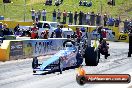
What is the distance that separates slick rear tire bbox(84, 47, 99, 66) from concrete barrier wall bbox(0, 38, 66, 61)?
19.7 ft

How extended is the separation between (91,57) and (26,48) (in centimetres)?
705

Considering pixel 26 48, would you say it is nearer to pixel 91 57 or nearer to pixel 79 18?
pixel 91 57

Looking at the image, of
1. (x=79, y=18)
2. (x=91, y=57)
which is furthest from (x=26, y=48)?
(x=79, y=18)

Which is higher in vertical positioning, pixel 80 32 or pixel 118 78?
pixel 118 78

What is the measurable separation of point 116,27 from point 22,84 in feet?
106

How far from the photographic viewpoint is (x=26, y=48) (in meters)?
28.3

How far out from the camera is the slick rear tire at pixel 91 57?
22300 millimetres

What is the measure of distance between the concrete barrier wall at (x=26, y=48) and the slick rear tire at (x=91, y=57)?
599 cm

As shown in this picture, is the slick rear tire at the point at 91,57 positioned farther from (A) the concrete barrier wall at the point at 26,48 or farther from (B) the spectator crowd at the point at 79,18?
(B) the spectator crowd at the point at 79,18

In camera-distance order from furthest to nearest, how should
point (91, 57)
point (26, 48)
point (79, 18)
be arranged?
1. point (79, 18)
2. point (26, 48)
3. point (91, 57)

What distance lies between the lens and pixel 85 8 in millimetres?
53500

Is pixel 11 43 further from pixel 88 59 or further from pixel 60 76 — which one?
pixel 60 76

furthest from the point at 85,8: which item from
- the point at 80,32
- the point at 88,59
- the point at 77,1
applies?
the point at 88,59

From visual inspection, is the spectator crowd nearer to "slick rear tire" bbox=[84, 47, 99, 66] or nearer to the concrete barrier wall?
the concrete barrier wall
